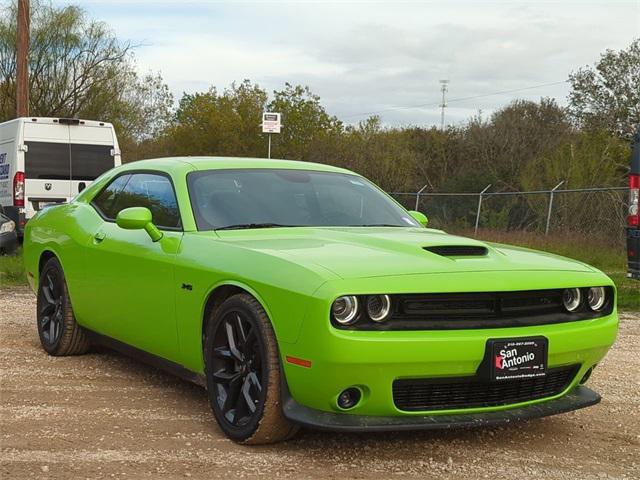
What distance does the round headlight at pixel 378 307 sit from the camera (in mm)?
3887

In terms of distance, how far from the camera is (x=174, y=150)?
39656 millimetres

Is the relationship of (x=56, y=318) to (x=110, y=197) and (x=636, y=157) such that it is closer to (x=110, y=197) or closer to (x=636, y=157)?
(x=110, y=197)

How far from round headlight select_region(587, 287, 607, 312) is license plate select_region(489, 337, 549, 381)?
20.8 inches

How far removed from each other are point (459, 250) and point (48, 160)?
1299 centimetres

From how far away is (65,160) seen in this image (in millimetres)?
16188

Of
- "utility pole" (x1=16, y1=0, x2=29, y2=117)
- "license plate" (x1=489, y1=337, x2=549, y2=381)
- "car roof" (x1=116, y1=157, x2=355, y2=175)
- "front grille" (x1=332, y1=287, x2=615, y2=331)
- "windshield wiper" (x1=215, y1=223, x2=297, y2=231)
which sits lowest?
"license plate" (x1=489, y1=337, x2=549, y2=381)

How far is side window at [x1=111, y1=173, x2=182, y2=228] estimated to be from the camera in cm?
524

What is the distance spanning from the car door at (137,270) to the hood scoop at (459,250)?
4.77 feet

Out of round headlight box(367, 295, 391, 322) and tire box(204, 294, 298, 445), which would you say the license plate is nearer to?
round headlight box(367, 295, 391, 322)

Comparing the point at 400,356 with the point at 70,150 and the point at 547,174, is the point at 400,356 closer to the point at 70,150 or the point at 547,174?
the point at 70,150

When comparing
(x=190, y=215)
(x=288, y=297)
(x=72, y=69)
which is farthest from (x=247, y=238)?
(x=72, y=69)

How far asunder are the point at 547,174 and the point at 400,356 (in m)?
21.5


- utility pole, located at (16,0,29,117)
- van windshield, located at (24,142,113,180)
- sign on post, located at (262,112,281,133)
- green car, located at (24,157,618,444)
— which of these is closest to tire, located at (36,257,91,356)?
green car, located at (24,157,618,444)

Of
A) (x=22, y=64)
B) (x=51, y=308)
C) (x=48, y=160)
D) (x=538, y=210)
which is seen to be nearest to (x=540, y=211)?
(x=538, y=210)
